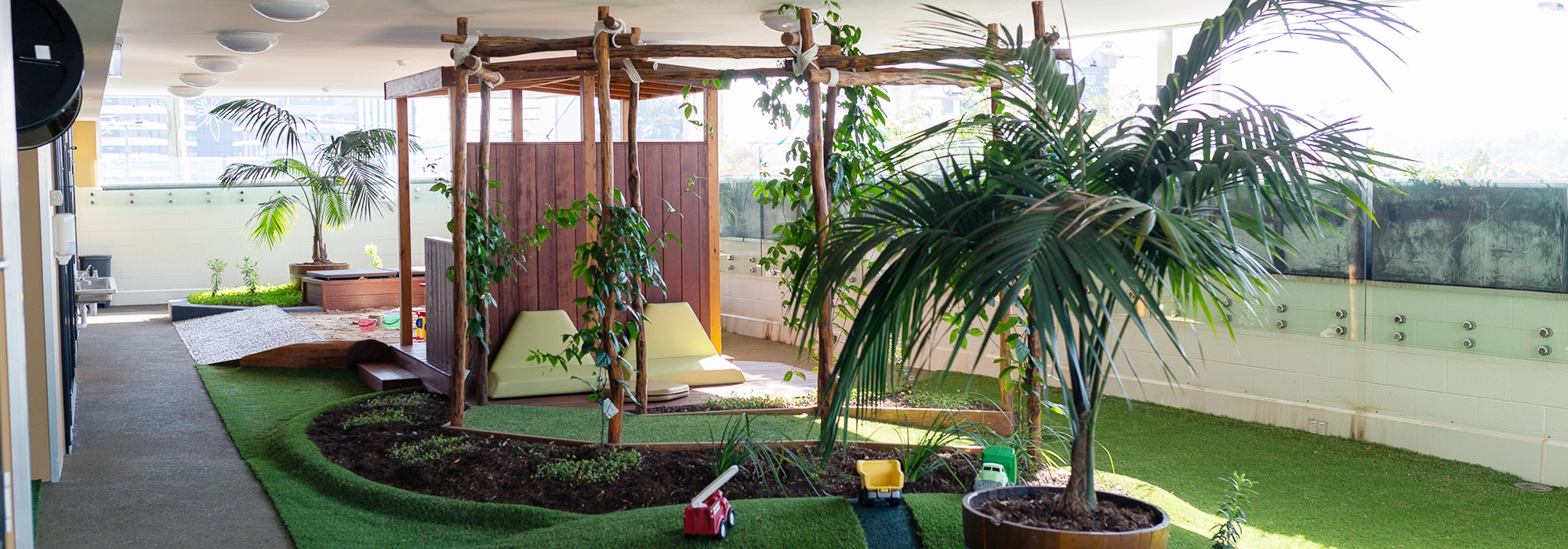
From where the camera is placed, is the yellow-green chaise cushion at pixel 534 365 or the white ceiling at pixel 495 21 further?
the yellow-green chaise cushion at pixel 534 365

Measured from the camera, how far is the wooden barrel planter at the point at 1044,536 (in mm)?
2584

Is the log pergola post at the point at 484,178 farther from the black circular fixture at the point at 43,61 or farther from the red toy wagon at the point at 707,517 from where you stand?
the red toy wagon at the point at 707,517

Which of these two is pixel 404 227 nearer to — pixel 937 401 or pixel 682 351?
pixel 682 351

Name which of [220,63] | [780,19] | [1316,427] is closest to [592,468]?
[780,19]

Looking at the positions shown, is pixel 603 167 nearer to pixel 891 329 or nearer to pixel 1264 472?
pixel 891 329

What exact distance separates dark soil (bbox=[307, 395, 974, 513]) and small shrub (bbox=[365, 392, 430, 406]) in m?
0.92

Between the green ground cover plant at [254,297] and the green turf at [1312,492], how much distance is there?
851cm

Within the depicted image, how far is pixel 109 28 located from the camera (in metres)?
3.95

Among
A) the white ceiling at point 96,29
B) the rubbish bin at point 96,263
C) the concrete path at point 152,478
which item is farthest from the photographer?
the rubbish bin at point 96,263

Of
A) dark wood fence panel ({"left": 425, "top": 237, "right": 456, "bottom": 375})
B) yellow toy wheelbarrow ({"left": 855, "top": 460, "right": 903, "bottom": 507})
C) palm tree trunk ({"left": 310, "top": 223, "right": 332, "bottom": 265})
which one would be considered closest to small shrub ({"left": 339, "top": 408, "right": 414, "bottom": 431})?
dark wood fence panel ({"left": 425, "top": 237, "right": 456, "bottom": 375})

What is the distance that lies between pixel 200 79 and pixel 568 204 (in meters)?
4.90

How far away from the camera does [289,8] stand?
5.08 meters

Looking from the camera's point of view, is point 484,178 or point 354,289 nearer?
point 484,178

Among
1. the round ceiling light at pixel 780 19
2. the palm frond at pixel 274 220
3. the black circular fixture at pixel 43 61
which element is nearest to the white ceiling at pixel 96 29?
the black circular fixture at pixel 43 61
